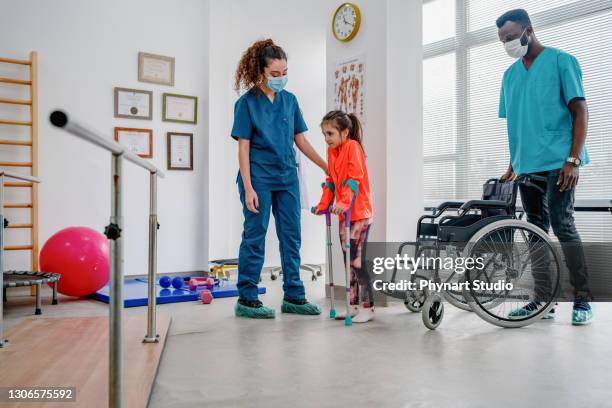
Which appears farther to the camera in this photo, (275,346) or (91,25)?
(91,25)

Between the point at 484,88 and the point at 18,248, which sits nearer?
the point at 18,248

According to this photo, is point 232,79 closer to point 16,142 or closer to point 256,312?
point 16,142

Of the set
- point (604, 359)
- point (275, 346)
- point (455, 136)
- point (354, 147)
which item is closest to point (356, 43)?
point (354, 147)

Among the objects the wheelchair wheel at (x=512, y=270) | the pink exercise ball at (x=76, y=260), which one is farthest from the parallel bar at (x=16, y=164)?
Result: the wheelchair wheel at (x=512, y=270)

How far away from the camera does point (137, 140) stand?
14.7 ft

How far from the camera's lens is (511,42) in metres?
2.70

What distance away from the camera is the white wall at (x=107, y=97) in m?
4.10

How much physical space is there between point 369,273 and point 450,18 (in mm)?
2967

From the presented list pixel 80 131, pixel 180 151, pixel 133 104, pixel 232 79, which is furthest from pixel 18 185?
pixel 80 131

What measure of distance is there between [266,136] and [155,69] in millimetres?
2122

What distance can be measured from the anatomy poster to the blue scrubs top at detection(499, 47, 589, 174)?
1060mm

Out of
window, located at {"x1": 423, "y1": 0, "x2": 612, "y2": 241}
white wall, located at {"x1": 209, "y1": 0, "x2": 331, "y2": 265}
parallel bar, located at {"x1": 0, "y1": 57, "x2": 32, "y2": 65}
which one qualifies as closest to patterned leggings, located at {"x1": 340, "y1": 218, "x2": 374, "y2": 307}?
window, located at {"x1": 423, "y1": 0, "x2": 612, "y2": 241}

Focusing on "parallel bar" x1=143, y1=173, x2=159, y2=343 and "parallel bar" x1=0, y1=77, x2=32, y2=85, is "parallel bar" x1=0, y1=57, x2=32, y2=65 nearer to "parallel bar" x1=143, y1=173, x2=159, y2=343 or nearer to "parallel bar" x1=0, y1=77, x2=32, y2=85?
"parallel bar" x1=0, y1=77, x2=32, y2=85

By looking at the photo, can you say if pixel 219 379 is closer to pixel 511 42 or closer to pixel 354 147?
pixel 354 147
